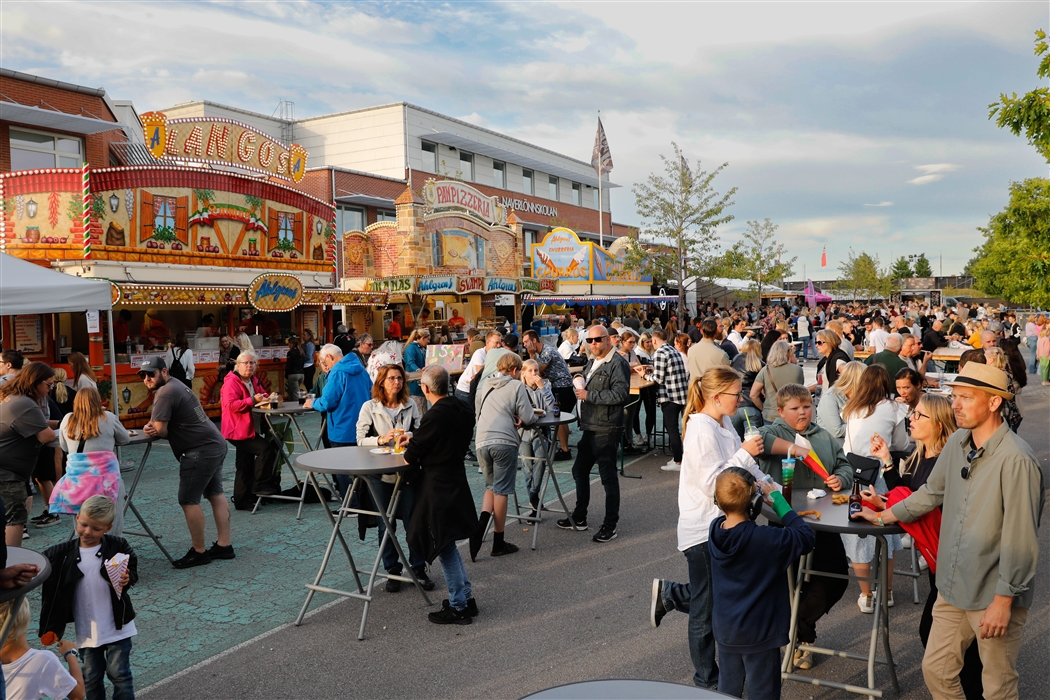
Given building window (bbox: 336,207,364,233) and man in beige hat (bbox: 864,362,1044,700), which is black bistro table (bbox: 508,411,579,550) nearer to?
man in beige hat (bbox: 864,362,1044,700)

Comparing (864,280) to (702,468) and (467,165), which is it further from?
(702,468)

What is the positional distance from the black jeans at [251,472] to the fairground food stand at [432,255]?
35.2ft

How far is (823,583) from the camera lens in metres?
4.29

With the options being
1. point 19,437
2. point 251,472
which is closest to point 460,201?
point 251,472

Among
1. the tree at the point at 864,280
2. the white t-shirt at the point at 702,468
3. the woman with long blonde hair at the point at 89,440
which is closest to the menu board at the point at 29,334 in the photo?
the woman with long blonde hair at the point at 89,440

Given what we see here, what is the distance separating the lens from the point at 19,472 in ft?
19.2

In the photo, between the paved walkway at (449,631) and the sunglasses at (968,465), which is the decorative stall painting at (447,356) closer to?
the paved walkway at (449,631)

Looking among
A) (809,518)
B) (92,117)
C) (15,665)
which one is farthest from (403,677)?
(92,117)

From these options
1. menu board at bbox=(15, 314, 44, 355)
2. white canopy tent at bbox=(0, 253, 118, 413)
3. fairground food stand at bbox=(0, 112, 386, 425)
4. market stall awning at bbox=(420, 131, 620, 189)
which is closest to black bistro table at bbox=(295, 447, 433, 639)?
white canopy tent at bbox=(0, 253, 118, 413)

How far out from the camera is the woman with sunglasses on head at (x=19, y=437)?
5.75 metres

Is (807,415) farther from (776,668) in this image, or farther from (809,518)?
(776,668)

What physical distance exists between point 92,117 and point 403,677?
19.9m

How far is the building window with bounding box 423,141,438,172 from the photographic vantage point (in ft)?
118

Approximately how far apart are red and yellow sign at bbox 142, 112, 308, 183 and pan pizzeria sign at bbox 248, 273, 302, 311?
3034 millimetres
